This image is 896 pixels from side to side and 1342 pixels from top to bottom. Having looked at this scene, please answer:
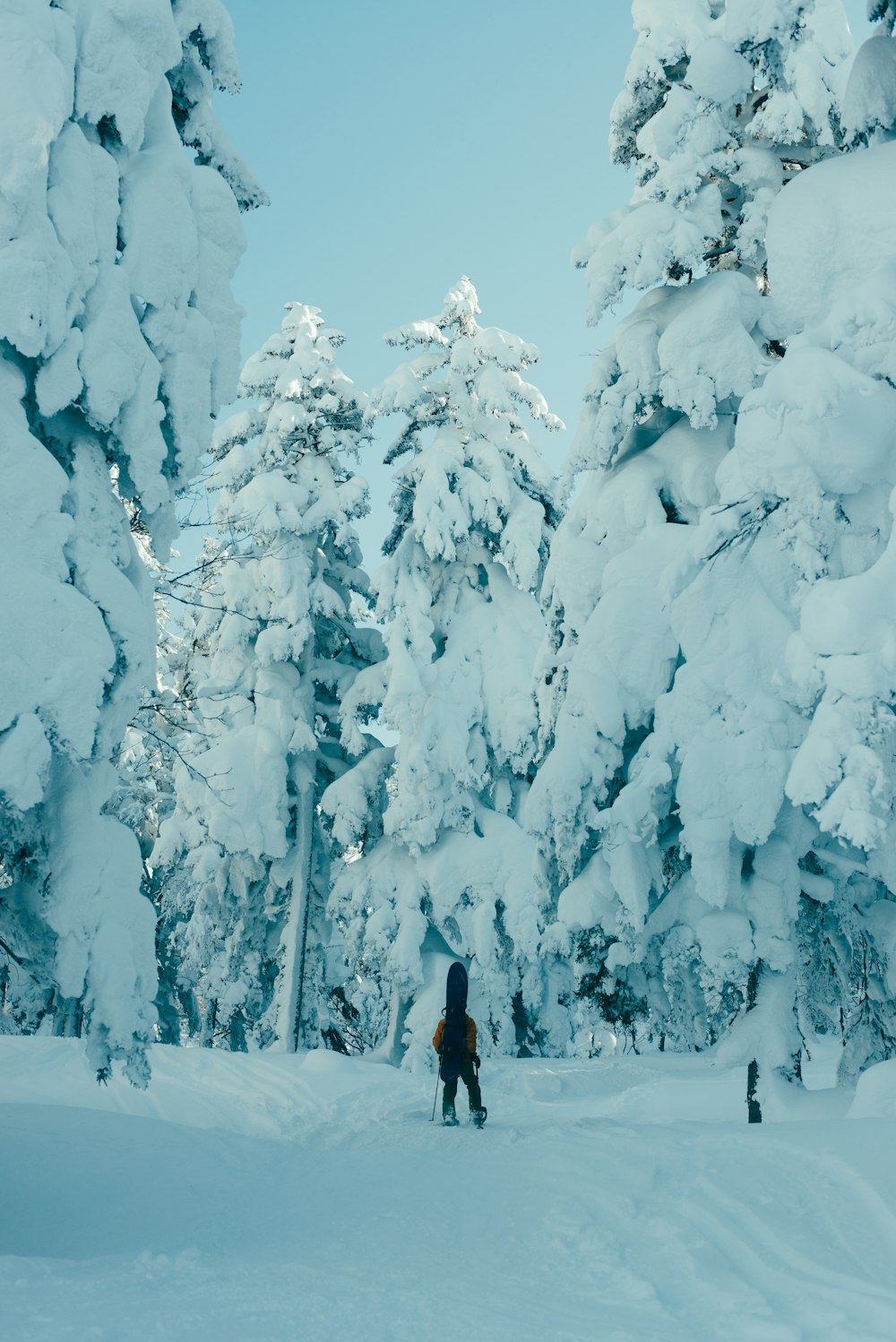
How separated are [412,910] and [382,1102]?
5119mm

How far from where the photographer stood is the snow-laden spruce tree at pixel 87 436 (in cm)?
657

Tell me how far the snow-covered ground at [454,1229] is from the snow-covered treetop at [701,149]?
8.08m

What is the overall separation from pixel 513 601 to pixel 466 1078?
35.4 feet

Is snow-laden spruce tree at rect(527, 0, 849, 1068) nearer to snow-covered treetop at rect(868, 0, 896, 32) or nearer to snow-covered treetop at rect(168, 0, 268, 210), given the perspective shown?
snow-covered treetop at rect(868, 0, 896, 32)

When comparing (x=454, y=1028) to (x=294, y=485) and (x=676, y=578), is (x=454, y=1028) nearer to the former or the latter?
(x=676, y=578)

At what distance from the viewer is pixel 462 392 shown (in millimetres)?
20797

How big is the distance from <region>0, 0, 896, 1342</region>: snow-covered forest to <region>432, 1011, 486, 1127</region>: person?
1350 mm

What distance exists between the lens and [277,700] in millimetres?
21438

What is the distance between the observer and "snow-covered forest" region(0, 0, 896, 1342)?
22.7ft

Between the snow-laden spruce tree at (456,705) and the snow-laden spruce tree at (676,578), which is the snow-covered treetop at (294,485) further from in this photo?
the snow-laden spruce tree at (676,578)

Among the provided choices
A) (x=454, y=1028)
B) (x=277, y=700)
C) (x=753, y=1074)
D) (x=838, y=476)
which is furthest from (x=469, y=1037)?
(x=277, y=700)

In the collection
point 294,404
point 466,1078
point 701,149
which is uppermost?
point 294,404

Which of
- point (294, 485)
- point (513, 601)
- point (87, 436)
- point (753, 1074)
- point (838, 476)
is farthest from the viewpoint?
point (294, 485)

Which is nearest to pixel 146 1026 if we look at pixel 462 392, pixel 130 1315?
pixel 130 1315
